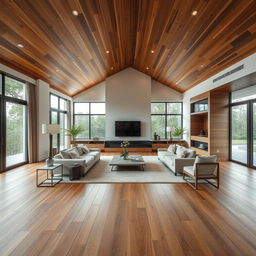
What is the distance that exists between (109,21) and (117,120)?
5.34m

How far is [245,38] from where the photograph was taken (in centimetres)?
362

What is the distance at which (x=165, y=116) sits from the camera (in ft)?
31.0

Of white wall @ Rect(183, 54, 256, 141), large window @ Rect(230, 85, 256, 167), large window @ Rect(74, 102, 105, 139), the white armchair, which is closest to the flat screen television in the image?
large window @ Rect(74, 102, 105, 139)

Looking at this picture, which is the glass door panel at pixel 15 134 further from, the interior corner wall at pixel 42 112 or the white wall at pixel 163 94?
the white wall at pixel 163 94

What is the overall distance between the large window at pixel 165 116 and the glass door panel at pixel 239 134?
11.4ft

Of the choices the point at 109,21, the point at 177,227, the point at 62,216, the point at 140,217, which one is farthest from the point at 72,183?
the point at 109,21

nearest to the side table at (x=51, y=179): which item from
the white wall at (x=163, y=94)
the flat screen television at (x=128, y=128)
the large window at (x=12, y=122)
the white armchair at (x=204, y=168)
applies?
the large window at (x=12, y=122)

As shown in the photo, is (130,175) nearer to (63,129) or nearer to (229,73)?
(229,73)

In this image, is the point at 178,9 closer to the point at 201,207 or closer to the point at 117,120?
the point at 201,207

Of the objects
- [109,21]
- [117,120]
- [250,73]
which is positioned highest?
[109,21]

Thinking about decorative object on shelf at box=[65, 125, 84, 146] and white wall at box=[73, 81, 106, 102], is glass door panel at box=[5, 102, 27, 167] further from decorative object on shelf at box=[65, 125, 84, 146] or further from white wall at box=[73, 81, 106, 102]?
white wall at box=[73, 81, 106, 102]

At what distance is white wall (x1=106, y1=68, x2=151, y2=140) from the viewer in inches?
354

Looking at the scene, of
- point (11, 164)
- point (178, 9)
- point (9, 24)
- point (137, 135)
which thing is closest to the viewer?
point (9, 24)

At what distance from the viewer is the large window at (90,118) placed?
9.47 metres
